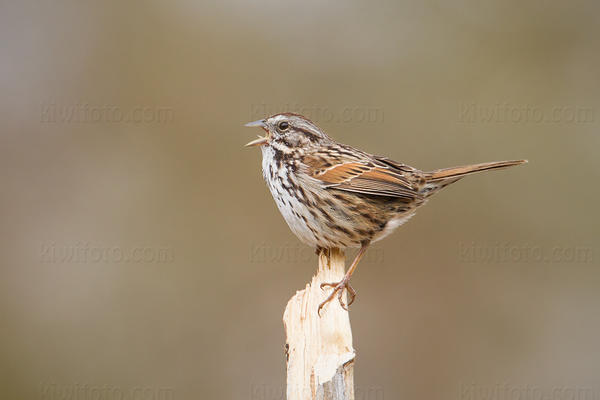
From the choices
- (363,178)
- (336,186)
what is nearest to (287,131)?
(336,186)

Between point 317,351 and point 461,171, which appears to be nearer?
point 317,351

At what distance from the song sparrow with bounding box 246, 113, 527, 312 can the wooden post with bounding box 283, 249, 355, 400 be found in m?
0.74

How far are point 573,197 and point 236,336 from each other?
5087mm

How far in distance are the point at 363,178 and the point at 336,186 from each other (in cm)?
23

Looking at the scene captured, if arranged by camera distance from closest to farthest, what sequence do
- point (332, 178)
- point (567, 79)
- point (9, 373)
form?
point (332, 178) < point (9, 373) < point (567, 79)

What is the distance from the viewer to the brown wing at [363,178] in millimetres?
4684

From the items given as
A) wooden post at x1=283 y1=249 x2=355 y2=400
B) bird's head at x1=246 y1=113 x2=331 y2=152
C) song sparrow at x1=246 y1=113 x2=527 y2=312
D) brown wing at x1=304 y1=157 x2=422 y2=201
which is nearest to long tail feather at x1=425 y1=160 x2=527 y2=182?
song sparrow at x1=246 y1=113 x2=527 y2=312

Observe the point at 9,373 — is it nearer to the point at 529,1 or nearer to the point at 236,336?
the point at 236,336

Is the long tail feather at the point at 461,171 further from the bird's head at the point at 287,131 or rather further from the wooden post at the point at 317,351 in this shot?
the wooden post at the point at 317,351

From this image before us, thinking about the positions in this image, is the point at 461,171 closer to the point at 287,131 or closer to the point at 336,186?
the point at 336,186

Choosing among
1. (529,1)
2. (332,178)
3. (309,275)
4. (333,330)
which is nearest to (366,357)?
(309,275)

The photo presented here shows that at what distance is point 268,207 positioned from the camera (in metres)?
8.20

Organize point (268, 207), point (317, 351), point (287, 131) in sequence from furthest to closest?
point (268, 207), point (287, 131), point (317, 351)

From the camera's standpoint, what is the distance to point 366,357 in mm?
7270
